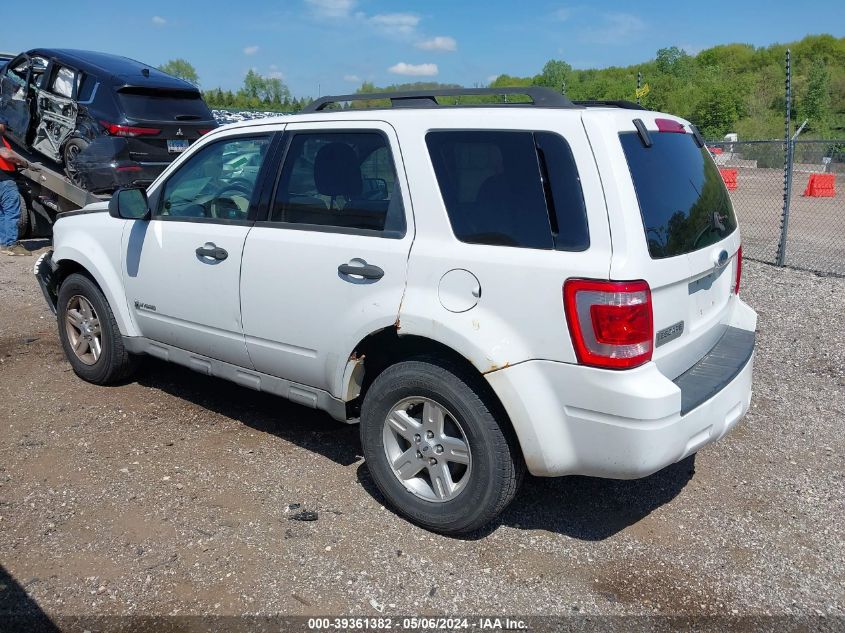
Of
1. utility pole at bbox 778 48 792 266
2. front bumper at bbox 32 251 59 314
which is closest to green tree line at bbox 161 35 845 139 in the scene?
utility pole at bbox 778 48 792 266

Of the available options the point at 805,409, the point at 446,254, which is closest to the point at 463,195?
the point at 446,254

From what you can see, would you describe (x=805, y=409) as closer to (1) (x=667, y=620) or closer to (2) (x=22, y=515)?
(1) (x=667, y=620)

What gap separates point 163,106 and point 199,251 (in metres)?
6.55


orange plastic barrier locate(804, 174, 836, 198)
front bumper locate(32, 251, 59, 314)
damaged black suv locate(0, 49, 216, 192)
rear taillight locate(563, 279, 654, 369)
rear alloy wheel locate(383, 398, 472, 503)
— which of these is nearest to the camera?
rear taillight locate(563, 279, 654, 369)

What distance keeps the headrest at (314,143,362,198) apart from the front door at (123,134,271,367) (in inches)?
17.2

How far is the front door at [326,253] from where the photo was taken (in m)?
3.51

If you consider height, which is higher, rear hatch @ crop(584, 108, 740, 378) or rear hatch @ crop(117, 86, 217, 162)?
rear hatch @ crop(117, 86, 217, 162)

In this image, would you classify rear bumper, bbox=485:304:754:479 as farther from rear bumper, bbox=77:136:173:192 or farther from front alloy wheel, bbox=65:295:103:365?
rear bumper, bbox=77:136:173:192

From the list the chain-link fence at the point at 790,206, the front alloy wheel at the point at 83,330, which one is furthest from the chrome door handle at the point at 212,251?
the chain-link fence at the point at 790,206

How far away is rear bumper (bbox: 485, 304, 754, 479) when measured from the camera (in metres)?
2.93

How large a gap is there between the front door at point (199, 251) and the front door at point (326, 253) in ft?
0.56

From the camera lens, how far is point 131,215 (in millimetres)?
4574

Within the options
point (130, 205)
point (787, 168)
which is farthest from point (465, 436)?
point (787, 168)

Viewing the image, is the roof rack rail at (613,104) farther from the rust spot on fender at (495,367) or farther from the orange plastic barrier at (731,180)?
the orange plastic barrier at (731,180)
